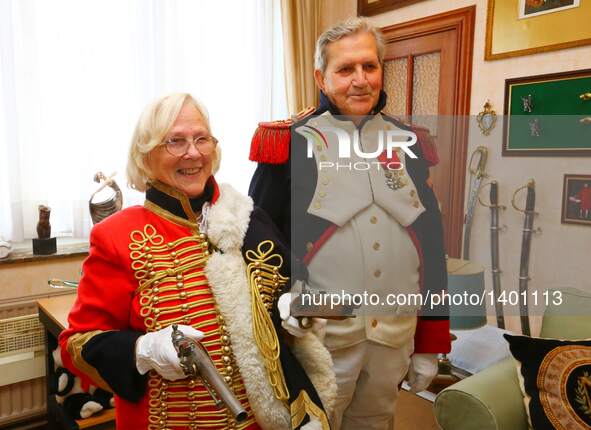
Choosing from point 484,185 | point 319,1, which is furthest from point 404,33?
point 484,185

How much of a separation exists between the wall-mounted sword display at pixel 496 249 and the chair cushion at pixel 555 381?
24.1 inches

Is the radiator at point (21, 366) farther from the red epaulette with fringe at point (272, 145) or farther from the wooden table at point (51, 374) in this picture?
the red epaulette with fringe at point (272, 145)

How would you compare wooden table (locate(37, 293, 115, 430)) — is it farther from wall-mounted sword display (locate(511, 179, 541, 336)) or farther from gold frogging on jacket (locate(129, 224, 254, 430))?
wall-mounted sword display (locate(511, 179, 541, 336))

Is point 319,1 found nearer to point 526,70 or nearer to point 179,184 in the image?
point 526,70

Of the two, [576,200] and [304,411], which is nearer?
[304,411]

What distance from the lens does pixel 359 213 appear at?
4.02 ft

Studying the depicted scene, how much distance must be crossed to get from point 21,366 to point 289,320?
144 centimetres

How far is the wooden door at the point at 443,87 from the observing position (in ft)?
7.47

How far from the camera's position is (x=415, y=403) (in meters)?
2.07

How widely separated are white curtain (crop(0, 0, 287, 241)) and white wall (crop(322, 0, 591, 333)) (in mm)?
1143

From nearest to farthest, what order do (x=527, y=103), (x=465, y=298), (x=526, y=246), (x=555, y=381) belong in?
(x=555, y=381), (x=465, y=298), (x=526, y=246), (x=527, y=103)

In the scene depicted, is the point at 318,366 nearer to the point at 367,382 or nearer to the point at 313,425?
the point at 313,425

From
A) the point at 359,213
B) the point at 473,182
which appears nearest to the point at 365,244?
the point at 359,213

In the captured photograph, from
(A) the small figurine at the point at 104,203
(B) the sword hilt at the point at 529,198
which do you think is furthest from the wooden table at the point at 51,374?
(B) the sword hilt at the point at 529,198
